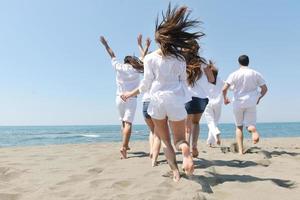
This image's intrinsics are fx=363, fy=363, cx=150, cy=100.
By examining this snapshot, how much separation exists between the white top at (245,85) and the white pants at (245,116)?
0.32 feet

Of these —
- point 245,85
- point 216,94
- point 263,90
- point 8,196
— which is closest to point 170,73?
point 8,196

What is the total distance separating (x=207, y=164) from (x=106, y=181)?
1.81 meters

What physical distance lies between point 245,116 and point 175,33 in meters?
3.70

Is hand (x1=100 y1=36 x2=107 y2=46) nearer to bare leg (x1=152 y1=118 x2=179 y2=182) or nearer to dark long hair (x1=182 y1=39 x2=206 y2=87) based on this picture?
dark long hair (x1=182 y1=39 x2=206 y2=87)

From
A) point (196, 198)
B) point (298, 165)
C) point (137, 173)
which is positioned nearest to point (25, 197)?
point (137, 173)

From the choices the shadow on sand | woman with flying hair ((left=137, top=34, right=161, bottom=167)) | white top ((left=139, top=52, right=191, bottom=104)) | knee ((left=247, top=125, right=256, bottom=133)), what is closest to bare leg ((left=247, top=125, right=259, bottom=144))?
knee ((left=247, top=125, right=256, bottom=133))

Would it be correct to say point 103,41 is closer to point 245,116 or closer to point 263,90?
point 245,116

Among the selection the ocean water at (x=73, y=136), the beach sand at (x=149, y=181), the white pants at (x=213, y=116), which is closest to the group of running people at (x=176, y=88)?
the beach sand at (x=149, y=181)

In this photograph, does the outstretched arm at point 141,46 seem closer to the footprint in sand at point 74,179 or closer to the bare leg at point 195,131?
the bare leg at point 195,131

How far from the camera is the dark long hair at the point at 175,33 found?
4.45 meters

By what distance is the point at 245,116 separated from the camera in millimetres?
7562

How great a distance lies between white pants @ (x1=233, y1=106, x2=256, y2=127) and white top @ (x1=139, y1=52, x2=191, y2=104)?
3382 millimetres

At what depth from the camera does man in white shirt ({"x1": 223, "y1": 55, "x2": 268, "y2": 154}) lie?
741 cm

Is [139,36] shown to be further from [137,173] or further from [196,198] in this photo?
[196,198]
